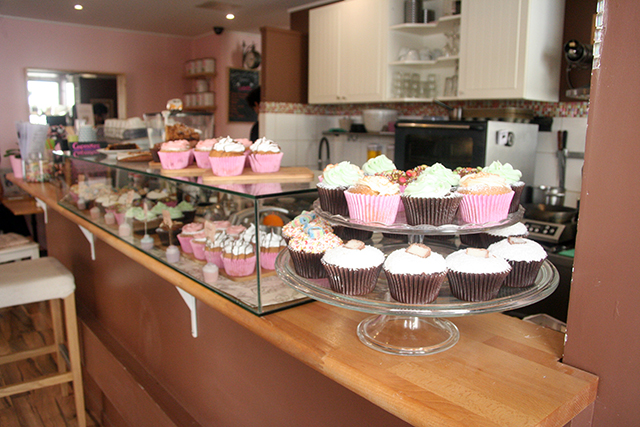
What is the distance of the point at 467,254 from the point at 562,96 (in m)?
2.82

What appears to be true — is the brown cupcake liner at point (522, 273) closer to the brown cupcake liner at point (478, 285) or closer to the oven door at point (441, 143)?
the brown cupcake liner at point (478, 285)

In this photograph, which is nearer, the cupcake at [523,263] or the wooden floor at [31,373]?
the cupcake at [523,263]

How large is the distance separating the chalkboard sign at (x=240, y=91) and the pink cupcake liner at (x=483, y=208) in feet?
20.8

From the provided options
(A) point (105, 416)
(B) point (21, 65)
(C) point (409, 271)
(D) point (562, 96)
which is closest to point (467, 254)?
(C) point (409, 271)

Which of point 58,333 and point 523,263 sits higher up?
point 523,263

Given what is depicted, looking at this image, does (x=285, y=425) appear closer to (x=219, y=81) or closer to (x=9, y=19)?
(x=219, y=81)

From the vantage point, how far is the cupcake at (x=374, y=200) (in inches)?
45.2

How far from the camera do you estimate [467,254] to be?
108cm

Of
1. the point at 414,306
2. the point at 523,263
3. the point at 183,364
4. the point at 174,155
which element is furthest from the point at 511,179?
the point at 183,364

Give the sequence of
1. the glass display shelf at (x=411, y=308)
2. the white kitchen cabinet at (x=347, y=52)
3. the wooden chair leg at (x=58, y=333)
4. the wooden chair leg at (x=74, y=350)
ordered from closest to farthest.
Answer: the glass display shelf at (x=411, y=308) → the wooden chair leg at (x=74, y=350) → the wooden chair leg at (x=58, y=333) → the white kitchen cabinet at (x=347, y=52)

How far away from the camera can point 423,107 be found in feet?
13.9

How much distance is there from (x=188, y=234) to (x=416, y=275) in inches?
40.6

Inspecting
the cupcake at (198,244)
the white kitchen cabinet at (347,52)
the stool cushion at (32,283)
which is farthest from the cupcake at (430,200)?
the white kitchen cabinet at (347,52)

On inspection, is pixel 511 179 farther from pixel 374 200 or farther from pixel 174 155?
pixel 174 155
